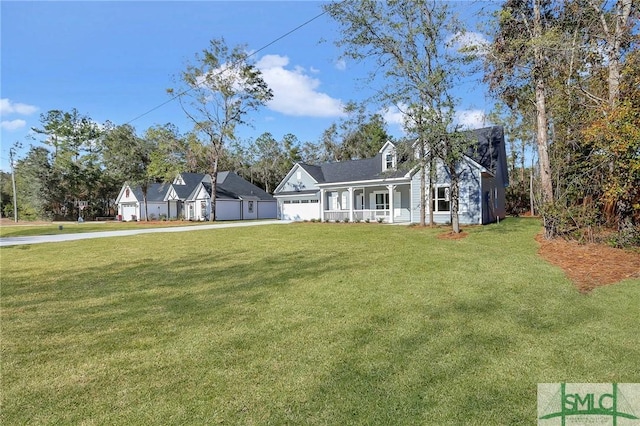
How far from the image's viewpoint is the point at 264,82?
30.4 m

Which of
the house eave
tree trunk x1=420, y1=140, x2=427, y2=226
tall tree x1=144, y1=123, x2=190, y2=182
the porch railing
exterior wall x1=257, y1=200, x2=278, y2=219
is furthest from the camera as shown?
exterior wall x1=257, y1=200, x2=278, y2=219

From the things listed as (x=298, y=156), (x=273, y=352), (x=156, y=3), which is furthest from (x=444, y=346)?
(x=298, y=156)

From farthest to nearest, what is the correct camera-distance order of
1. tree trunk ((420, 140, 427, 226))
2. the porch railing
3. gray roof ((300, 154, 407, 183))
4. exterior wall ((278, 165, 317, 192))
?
exterior wall ((278, 165, 317, 192)) < gray roof ((300, 154, 407, 183)) < the porch railing < tree trunk ((420, 140, 427, 226))

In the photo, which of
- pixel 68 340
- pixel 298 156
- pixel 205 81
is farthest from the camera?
pixel 298 156

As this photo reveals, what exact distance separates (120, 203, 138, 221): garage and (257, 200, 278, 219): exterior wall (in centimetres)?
1527

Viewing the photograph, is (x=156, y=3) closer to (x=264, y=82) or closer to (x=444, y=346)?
(x=444, y=346)

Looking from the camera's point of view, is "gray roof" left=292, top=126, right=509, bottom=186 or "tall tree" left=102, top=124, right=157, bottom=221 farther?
"tall tree" left=102, top=124, right=157, bottom=221

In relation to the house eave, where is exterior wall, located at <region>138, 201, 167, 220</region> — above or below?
below

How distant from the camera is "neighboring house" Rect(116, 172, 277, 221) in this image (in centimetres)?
3375

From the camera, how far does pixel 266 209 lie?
3769cm

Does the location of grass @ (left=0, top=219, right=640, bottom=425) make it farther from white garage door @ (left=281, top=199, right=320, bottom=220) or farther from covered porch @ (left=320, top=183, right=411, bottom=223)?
white garage door @ (left=281, top=199, right=320, bottom=220)

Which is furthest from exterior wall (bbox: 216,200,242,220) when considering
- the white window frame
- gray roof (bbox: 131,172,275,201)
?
the white window frame

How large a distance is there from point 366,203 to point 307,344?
71.6ft

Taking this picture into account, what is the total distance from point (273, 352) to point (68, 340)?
8.16 feet
